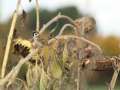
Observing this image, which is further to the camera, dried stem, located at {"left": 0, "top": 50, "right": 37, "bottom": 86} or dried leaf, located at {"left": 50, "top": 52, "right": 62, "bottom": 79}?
dried leaf, located at {"left": 50, "top": 52, "right": 62, "bottom": 79}

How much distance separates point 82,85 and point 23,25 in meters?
0.19

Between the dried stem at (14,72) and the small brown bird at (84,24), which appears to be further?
the small brown bird at (84,24)

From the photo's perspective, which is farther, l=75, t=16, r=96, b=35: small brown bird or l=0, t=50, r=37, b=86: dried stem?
l=75, t=16, r=96, b=35: small brown bird

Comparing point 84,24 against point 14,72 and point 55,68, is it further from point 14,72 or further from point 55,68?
point 14,72

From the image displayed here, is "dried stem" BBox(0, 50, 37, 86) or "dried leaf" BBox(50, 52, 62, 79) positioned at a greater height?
"dried leaf" BBox(50, 52, 62, 79)

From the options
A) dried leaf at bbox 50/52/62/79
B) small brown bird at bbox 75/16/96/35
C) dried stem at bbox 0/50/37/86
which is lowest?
dried stem at bbox 0/50/37/86

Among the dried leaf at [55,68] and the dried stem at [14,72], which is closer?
the dried stem at [14,72]

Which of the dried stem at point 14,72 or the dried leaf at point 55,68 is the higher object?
the dried leaf at point 55,68

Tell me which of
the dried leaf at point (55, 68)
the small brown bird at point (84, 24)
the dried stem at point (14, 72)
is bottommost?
the dried stem at point (14, 72)

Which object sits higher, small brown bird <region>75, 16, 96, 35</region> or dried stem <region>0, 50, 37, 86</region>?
small brown bird <region>75, 16, 96, 35</region>

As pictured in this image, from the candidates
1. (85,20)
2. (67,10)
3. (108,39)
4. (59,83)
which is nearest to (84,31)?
(85,20)

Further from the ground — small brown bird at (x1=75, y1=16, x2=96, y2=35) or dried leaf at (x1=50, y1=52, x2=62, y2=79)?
small brown bird at (x1=75, y1=16, x2=96, y2=35)

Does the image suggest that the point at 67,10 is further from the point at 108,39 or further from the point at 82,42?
the point at 82,42

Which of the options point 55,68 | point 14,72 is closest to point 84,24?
point 55,68
